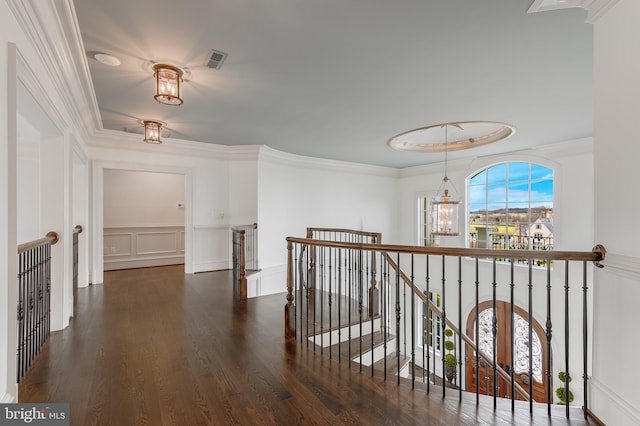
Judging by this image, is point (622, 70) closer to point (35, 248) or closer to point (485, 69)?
point (485, 69)

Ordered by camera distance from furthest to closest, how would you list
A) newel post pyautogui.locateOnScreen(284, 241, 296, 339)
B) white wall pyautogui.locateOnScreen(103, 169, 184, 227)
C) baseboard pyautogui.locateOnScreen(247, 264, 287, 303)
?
1. white wall pyautogui.locateOnScreen(103, 169, 184, 227)
2. baseboard pyautogui.locateOnScreen(247, 264, 287, 303)
3. newel post pyautogui.locateOnScreen(284, 241, 296, 339)

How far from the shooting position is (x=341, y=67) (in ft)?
9.05

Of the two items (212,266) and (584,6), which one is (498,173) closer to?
(584,6)

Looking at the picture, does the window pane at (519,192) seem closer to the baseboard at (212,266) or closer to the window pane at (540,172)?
the window pane at (540,172)

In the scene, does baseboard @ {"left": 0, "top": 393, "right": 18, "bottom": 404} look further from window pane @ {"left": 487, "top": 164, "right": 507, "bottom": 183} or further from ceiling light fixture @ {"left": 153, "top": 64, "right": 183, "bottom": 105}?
window pane @ {"left": 487, "top": 164, "right": 507, "bottom": 183}

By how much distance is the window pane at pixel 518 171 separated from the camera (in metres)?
6.12

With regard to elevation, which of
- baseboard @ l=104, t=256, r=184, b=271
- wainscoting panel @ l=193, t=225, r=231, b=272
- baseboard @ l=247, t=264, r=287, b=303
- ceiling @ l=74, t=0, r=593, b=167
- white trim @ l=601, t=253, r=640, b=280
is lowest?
baseboard @ l=247, t=264, r=287, b=303

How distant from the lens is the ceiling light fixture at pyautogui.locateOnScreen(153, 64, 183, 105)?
2.70 metres

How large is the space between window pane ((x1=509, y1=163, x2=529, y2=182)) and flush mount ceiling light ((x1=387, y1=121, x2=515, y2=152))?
4.12ft

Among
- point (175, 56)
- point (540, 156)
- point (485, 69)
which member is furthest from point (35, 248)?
point (540, 156)

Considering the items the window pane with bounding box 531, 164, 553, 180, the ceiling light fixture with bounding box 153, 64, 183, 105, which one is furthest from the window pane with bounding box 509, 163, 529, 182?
the ceiling light fixture with bounding box 153, 64, 183, 105

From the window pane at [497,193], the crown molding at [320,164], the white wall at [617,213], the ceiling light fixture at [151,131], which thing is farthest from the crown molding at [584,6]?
the window pane at [497,193]

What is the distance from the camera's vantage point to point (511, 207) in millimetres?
6332

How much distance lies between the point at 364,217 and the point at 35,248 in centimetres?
652
